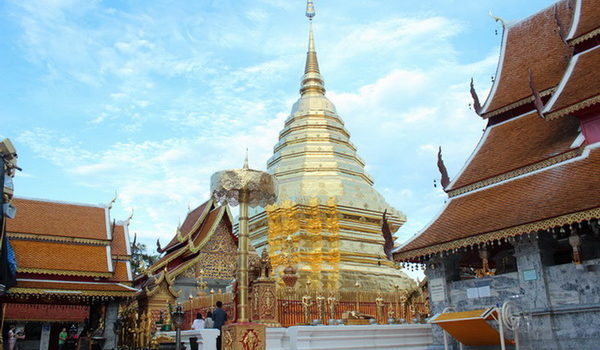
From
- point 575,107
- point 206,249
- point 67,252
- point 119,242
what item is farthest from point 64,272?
point 575,107

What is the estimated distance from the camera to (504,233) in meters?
8.73

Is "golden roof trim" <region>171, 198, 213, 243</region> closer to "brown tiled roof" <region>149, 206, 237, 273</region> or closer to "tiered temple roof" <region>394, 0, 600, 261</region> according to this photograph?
"brown tiled roof" <region>149, 206, 237, 273</region>

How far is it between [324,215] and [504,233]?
11.3 meters

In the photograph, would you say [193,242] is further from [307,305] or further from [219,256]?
[307,305]

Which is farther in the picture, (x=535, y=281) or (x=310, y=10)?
(x=310, y=10)

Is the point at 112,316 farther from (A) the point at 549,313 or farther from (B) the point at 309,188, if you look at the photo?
(A) the point at 549,313

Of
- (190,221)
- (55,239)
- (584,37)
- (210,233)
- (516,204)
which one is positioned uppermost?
(584,37)

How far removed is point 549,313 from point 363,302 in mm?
6202

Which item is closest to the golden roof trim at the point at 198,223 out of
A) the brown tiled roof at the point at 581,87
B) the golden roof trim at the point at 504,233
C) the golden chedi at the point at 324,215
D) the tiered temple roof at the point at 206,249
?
the tiered temple roof at the point at 206,249

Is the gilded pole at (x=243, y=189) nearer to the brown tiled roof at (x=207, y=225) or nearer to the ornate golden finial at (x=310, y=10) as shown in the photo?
the brown tiled roof at (x=207, y=225)

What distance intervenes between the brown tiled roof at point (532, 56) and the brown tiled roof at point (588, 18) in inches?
43.2

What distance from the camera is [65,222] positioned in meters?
17.5

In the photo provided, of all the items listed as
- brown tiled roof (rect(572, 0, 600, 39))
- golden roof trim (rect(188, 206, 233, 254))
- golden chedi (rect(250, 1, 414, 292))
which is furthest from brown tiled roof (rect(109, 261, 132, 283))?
brown tiled roof (rect(572, 0, 600, 39))

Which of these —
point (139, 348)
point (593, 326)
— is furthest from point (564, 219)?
point (139, 348)
